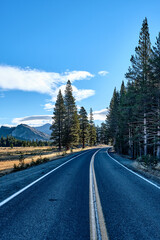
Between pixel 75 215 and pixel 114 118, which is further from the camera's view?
pixel 114 118

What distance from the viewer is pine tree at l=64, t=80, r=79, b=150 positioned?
3827 centimetres

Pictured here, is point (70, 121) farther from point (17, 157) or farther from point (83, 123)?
point (17, 157)

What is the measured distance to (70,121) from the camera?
4038 centimetres

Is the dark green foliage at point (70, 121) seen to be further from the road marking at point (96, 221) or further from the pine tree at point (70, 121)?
the road marking at point (96, 221)

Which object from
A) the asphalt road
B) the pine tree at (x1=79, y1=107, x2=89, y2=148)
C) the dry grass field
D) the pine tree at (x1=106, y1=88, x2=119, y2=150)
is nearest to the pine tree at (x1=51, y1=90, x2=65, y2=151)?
the dry grass field

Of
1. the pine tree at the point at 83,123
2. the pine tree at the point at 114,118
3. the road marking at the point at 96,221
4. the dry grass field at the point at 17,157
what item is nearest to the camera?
the road marking at the point at 96,221

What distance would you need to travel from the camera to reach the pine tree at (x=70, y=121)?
3827 centimetres

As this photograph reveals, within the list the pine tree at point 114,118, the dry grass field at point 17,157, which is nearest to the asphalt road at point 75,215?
the dry grass field at point 17,157

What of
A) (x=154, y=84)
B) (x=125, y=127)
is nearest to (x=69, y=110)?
(x=125, y=127)

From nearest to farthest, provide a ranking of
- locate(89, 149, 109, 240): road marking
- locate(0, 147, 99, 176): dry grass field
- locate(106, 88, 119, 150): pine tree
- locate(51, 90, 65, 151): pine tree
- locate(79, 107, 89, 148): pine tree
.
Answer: locate(89, 149, 109, 240): road marking → locate(0, 147, 99, 176): dry grass field → locate(51, 90, 65, 151): pine tree → locate(106, 88, 119, 150): pine tree → locate(79, 107, 89, 148): pine tree

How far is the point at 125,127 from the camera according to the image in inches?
1224

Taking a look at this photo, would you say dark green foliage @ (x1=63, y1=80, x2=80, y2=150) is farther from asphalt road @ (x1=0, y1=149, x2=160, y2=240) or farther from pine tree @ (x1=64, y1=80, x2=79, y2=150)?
asphalt road @ (x1=0, y1=149, x2=160, y2=240)

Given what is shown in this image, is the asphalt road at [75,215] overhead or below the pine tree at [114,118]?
below

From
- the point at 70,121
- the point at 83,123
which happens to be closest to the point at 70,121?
the point at 70,121
